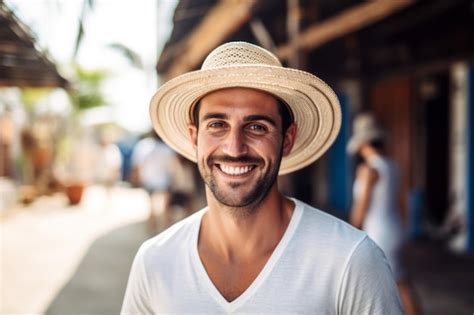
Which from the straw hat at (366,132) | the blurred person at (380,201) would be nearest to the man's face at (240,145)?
the blurred person at (380,201)

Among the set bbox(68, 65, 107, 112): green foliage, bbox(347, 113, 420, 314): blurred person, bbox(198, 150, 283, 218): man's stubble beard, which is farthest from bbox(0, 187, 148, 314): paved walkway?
bbox(68, 65, 107, 112): green foliage

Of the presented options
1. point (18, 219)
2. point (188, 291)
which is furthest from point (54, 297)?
point (18, 219)

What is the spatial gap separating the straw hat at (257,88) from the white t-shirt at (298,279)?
0.42 m

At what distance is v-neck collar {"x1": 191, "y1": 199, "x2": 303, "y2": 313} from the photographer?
5.45ft

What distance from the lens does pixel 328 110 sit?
2.02m

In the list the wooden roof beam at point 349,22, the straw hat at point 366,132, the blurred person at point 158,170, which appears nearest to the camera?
the wooden roof beam at point 349,22

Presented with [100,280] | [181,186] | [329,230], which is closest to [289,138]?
[329,230]

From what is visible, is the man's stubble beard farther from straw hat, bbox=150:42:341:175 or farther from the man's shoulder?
straw hat, bbox=150:42:341:175

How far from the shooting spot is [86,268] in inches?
280

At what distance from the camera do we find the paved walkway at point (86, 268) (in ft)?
17.8

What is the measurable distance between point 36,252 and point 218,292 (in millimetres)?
7159

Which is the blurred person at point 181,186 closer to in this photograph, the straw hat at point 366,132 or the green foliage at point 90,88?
the straw hat at point 366,132

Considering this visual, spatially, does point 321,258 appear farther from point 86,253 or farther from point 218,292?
point 86,253

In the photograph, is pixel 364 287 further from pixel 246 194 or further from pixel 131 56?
pixel 131 56
